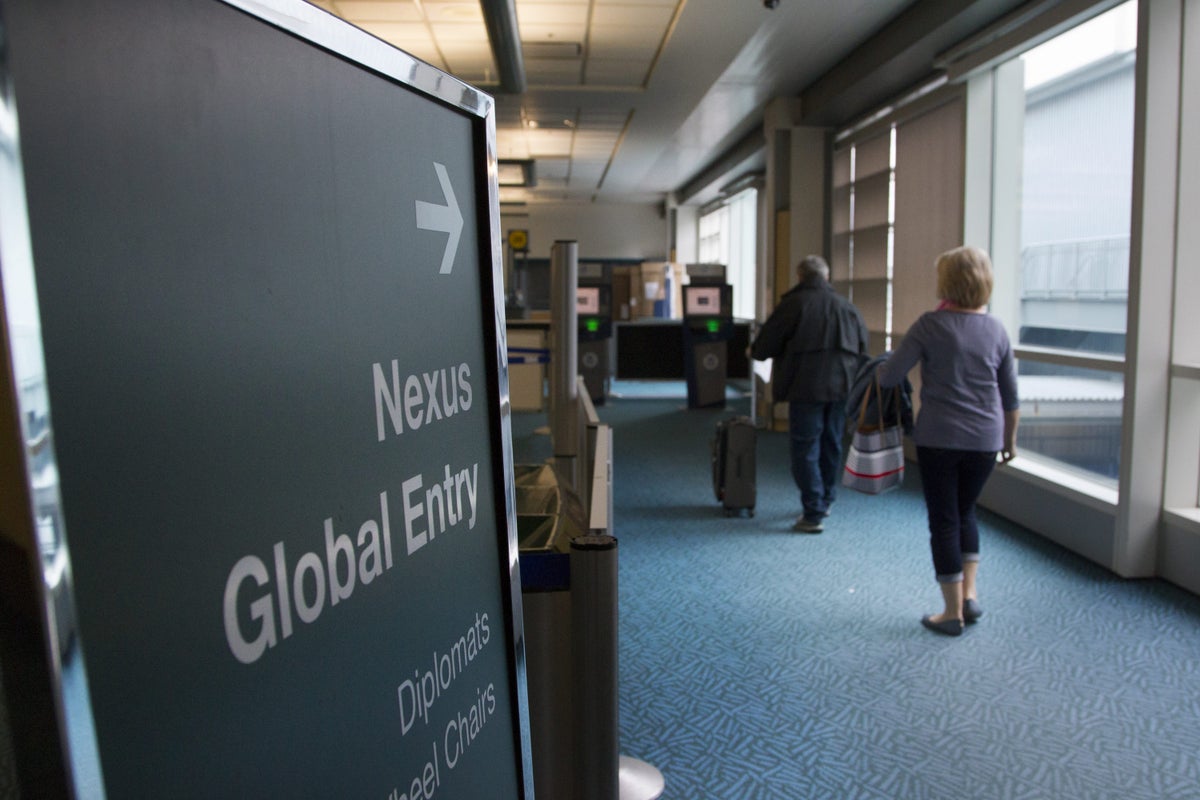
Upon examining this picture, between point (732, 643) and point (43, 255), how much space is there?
3.38m

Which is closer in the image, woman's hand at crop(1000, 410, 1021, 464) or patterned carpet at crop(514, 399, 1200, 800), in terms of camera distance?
patterned carpet at crop(514, 399, 1200, 800)

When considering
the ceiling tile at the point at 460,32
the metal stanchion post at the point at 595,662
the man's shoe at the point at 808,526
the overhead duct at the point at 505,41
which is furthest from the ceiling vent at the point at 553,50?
the metal stanchion post at the point at 595,662

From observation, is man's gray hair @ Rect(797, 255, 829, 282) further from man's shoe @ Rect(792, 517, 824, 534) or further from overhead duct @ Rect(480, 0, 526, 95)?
overhead duct @ Rect(480, 0, 526, 95)

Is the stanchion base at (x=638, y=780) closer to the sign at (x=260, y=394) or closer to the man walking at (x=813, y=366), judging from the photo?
the sign at (x=260, y=394)

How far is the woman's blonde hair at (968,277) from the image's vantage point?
3.41m

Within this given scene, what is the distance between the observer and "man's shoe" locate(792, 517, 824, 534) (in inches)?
204

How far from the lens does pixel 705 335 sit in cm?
1036

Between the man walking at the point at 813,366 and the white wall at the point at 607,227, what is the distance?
1488cm

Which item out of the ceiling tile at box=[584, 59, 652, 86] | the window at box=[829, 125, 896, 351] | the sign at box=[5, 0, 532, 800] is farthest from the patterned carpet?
the ceiling tile at box=[584, 59, 652, 86]

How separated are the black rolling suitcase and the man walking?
317 millimetres

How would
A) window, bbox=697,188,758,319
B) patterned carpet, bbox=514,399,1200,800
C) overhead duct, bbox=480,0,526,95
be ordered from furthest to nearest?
window, bbox=697,188,758,319
overhead duct, bbox=480,0,526,95
patterned carpet, bbox=514,399,1200,800

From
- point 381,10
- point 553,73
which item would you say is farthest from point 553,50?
point 381,10

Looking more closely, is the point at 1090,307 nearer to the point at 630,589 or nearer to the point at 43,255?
the point at 630,589

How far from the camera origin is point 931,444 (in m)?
3.45
